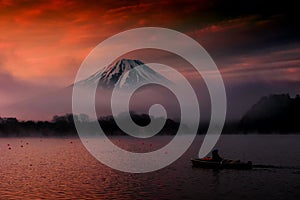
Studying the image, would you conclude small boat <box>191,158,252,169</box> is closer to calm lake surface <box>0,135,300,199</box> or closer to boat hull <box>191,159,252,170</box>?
boat hull <box>191,159,252,170</box>

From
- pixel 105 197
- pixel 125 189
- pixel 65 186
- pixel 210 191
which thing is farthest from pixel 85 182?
pixel 210 191

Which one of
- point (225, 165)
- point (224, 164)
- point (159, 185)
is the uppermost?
point (224, 164)

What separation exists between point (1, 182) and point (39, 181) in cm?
615

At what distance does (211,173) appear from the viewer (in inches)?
3014

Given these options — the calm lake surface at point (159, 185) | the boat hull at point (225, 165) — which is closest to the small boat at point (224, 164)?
the boat hull at point (225, 165)

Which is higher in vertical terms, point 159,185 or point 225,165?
point 225,165

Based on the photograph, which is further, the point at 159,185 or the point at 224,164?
the point at 224,164

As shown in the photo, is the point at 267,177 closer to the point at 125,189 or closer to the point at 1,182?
the point at 125,189

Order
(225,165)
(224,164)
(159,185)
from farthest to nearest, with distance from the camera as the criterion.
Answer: (224,164) < (225,165) < (159,185)

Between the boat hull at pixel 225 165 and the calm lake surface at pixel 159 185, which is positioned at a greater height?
the boat hull at pixel 225 165

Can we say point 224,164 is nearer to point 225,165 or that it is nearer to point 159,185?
point 225,165

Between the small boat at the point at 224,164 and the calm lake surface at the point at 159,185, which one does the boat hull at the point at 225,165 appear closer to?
the small boat at the point at 224,164

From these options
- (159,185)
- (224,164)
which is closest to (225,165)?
(224,164)

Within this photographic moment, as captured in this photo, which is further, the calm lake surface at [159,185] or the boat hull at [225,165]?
the boat hull at [225,165]
